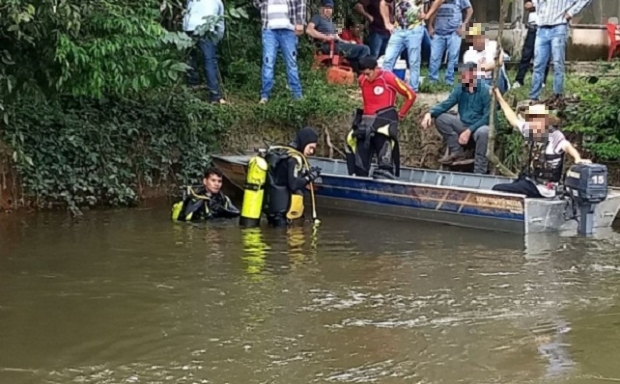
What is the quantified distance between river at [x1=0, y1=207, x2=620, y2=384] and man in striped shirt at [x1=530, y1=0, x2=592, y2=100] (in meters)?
3.26

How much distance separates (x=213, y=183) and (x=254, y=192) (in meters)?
0.66

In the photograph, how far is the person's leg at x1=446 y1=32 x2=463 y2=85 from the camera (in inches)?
624

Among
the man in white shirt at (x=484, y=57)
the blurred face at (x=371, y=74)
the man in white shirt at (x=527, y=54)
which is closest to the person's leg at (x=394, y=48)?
the man in white shirt at (x=484, y=57)

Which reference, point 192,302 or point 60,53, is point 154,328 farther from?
point 60,53

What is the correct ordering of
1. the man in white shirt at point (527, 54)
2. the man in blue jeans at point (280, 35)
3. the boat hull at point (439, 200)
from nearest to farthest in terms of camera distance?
the boat hull at point (439, 200), the man in blue jeans at point (280, 35), the man in white shirt at point (527, 54)

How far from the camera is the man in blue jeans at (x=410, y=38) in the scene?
49.3 feet

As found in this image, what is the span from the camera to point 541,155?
1125 centimetres

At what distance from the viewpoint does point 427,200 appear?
11984 mm

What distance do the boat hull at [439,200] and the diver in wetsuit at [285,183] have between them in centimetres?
104

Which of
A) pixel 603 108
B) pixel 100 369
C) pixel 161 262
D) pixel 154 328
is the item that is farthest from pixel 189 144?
pixel 100 369

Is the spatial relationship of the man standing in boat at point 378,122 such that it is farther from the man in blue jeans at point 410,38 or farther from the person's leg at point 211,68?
the person's leg at point 211,68

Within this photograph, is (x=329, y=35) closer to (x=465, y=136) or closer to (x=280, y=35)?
(x=280, y=35)

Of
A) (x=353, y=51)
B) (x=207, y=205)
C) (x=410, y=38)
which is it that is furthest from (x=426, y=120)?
(x=353, y=51)

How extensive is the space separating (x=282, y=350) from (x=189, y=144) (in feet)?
23.5
